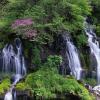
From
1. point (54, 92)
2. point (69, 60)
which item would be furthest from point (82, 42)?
point (54, 92)

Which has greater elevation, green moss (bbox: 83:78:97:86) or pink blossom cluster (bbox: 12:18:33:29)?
pink blossom cluster (bbox: 12:18:33:29)

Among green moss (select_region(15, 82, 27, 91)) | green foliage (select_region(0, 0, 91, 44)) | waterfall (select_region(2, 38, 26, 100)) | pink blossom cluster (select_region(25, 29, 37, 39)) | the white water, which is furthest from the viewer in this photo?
the white water

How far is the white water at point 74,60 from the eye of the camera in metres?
18.8

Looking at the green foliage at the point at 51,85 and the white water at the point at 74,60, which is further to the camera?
the white water at the point at 74,60

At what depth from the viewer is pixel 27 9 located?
61.9 ft

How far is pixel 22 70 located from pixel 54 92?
8.52 feet

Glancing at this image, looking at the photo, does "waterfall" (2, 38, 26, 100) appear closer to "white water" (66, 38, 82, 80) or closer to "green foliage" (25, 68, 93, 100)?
"green foliage" (25, 68, 93, 100)

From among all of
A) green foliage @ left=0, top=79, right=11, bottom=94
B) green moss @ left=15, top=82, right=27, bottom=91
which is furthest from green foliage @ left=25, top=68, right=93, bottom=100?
green foliage @ left=0, top=79, right=11, bottom=94

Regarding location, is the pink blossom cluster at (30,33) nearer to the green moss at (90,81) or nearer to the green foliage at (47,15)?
the green foliage at (47,15)

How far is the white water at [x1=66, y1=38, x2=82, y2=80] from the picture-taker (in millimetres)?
18812

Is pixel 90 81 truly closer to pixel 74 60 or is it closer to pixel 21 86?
pixel 74 60

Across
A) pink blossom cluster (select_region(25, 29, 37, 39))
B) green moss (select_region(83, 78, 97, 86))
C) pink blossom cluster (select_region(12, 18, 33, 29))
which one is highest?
pink blossom cluster (select_region(12, 18, 33, 29))

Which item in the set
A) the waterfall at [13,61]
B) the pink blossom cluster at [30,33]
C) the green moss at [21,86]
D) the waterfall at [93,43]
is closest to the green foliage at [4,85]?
the green moss at [21,86]

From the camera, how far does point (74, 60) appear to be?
19062 millimetres
